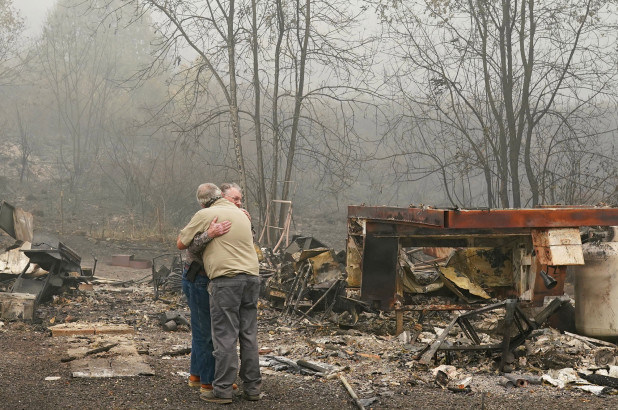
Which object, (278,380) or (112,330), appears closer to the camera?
(278,380)

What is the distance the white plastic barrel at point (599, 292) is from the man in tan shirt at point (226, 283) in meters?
4.30

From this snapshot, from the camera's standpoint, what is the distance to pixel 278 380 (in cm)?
677

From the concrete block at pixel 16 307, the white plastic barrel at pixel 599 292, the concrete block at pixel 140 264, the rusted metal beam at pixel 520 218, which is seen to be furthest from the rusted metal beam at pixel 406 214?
the concrete block at pixel 140 264

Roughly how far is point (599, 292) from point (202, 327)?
4716 mm

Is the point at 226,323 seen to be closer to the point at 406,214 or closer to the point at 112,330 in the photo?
the point at 406,214

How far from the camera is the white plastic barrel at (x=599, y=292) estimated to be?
8.16m

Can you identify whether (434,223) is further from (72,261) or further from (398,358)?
(72,261)

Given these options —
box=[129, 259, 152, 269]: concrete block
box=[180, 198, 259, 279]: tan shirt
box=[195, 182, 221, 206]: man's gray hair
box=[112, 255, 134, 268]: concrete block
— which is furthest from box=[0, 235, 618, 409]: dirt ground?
box=[112, 255, 134, 268]: concrete block

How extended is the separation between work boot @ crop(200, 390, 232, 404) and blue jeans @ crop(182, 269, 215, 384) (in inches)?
6.2

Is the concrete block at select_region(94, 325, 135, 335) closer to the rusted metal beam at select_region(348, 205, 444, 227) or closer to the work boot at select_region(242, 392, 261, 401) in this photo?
the rusted metal beam at select_region(348, 205, 444, 227)

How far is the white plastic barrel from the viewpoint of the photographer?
816 cm

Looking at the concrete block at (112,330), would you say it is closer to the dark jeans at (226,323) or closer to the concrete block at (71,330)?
the concrete block at (71,330)

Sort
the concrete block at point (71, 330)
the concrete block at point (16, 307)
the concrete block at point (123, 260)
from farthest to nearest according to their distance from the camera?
the concrete block at point (123, 260) → the concrete block at point (16, 307) → the concrete block at point (71, 330)

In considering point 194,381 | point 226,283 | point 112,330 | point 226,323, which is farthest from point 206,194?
point 112,330
